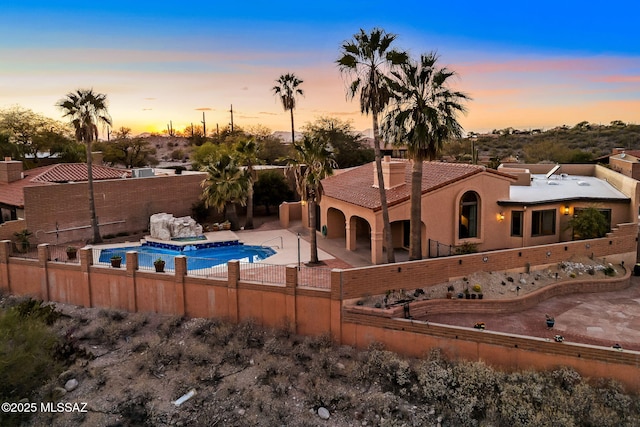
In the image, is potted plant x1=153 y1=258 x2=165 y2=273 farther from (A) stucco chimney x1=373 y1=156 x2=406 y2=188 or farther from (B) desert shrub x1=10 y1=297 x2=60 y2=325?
(A) stucco chimney x1=373 y1=156 x2=406 y2=188

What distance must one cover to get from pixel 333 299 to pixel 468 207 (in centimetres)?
997

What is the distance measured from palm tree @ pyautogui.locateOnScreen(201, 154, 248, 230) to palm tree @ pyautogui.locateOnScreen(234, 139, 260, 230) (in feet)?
1.61

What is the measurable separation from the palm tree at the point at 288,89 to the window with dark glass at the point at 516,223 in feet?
70.7

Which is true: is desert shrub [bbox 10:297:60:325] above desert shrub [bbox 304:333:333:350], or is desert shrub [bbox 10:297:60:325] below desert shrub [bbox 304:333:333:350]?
above

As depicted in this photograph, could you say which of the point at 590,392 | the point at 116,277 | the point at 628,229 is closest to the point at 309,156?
the point at 116,277

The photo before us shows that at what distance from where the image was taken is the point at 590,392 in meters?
13.8

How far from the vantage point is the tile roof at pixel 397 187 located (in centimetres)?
2206

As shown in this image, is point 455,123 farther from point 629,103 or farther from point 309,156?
point 629,103

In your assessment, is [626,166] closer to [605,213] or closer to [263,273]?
[605,213]

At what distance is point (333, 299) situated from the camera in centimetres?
1705

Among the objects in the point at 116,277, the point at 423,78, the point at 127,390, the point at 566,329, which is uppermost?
the point at 423,78

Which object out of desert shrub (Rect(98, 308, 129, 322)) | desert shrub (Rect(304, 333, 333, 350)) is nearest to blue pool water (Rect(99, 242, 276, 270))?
desert shrub (Rect(98, 308, 129, 322))

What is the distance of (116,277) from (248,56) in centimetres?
2285

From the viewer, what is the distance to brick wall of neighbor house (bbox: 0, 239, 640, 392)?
14.7 meters
